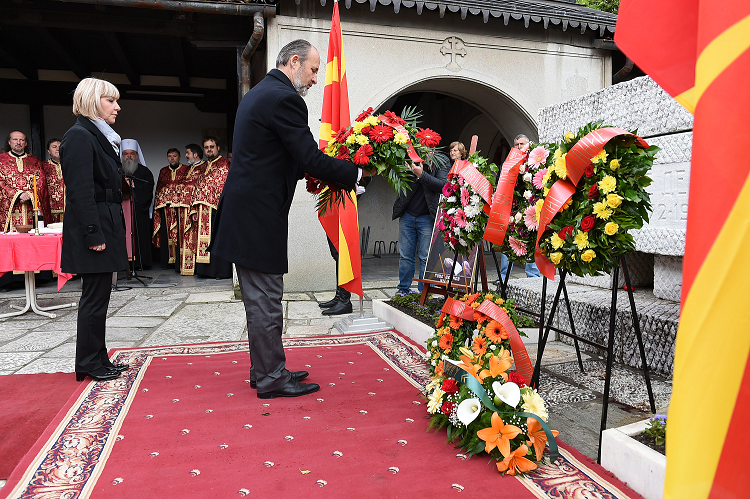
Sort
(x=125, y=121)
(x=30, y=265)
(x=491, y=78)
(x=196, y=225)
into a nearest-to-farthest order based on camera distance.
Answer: (x=30, y=265)
(x=491, y=78)
(x=196, y=225)
(x=125, y=121)

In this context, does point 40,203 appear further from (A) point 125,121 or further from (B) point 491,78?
(B) point 491,78

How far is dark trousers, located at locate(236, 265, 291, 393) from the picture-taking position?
2.95 m

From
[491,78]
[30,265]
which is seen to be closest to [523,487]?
[30,265]

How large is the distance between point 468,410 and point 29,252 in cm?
485

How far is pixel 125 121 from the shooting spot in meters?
10.2

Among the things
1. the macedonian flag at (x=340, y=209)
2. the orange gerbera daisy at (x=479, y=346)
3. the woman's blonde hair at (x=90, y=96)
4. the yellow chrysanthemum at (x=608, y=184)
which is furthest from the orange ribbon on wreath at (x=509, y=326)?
the woman's blonde hair at (x=90, y=96)

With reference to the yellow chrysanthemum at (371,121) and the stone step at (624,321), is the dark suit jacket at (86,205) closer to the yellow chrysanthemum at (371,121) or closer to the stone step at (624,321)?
the yellow chrysanthemum at (371,121)

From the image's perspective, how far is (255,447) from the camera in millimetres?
2369

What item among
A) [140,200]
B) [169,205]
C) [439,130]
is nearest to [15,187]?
[140,200]

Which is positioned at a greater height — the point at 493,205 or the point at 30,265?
the point at 493,205

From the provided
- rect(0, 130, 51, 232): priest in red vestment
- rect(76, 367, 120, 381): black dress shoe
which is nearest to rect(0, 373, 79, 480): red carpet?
rect(76, 367, 120, 381): black dress shoe

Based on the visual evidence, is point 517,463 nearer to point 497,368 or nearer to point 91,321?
point 497,368

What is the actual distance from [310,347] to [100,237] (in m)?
1.77

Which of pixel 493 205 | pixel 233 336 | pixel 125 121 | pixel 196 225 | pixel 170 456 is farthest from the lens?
A: pixel 125 121
